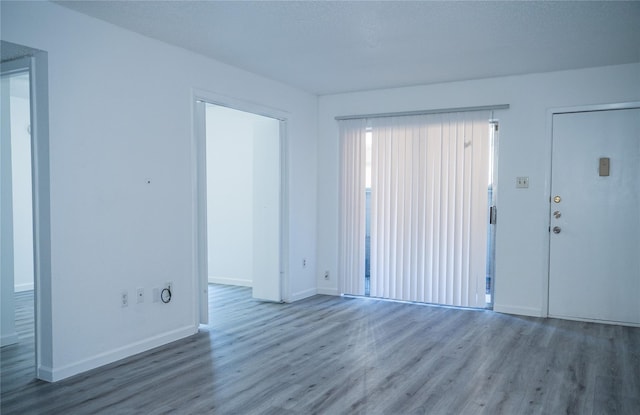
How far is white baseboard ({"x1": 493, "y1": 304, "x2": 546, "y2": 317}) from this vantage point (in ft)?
15.7

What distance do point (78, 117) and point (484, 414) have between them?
3.12 metres

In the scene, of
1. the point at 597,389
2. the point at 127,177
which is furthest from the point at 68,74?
the point at 597,389

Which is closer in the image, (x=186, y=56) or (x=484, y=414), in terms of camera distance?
(x=484, y=414)

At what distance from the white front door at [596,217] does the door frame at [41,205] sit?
14.4 feet

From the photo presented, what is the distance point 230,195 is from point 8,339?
132 inches

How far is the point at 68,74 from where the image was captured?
3.15 m

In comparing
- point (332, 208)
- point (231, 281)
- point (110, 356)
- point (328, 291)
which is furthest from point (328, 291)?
point (110, 356)

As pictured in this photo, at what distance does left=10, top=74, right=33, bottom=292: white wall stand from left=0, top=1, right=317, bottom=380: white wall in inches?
140

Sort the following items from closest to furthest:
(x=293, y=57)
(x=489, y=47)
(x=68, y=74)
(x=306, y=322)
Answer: (x=68, y=74) < (x=489, y=47) < (x=293, y=57) < (x=306, y=322)

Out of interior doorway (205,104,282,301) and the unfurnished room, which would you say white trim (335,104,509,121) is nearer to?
the unfurnished room

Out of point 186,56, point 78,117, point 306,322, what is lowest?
point 306,322

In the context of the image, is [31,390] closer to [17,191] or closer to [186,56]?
[186,56]

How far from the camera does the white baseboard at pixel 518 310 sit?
478 cm

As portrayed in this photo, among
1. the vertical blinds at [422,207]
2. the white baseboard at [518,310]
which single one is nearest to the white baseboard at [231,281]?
the vertical blinds at [422,207]
